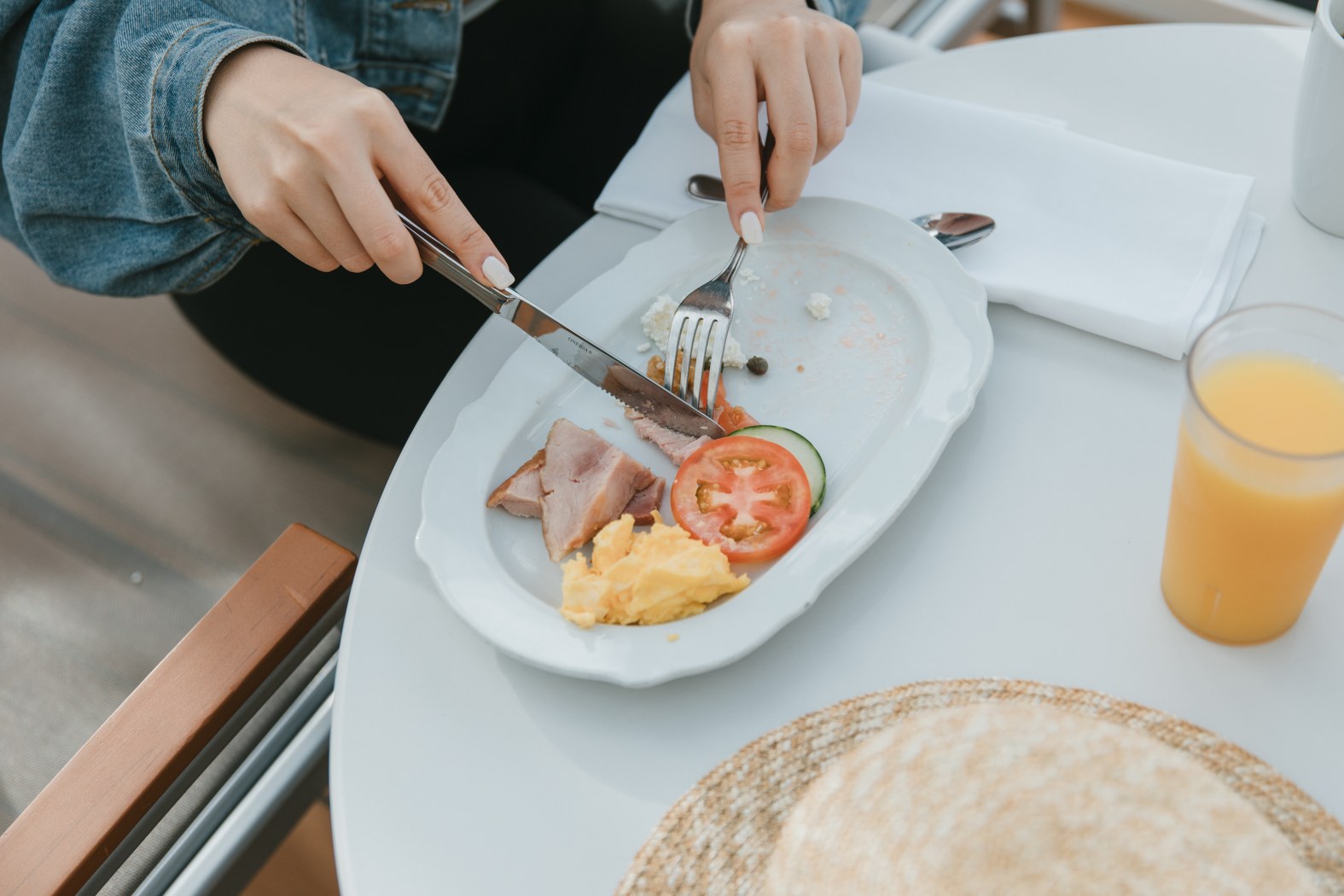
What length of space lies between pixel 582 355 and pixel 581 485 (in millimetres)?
152

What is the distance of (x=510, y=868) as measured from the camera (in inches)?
30.5

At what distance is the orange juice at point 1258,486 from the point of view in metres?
0.68

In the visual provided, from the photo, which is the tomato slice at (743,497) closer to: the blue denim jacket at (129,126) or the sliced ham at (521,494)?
the sliced ham at (521,494)

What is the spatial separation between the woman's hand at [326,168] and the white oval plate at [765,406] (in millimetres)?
159

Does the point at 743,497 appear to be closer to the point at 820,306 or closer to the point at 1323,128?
the point at 820,306

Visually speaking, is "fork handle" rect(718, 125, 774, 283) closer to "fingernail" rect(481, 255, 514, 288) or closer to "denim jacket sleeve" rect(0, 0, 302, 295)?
"fingernail" rect(481, 255, 514, 288)

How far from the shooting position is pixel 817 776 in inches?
30.0

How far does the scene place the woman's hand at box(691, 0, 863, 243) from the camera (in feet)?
3.63

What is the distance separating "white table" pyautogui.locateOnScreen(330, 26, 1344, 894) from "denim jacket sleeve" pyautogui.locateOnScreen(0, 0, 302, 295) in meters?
0.36

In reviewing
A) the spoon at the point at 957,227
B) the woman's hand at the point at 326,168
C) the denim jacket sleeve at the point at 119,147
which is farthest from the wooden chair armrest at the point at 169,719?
the spoon at the point at 957,227

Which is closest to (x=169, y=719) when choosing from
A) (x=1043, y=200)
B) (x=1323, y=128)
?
(x=1043, y=200)

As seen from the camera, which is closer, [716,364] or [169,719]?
[169,719]

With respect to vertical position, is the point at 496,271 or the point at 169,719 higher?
the point at 496,271

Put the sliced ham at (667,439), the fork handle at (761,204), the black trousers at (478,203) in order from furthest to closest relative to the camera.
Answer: the black trousers at (478,203) → the fork handle at (761,204) → the sliced ham at (667,439)
